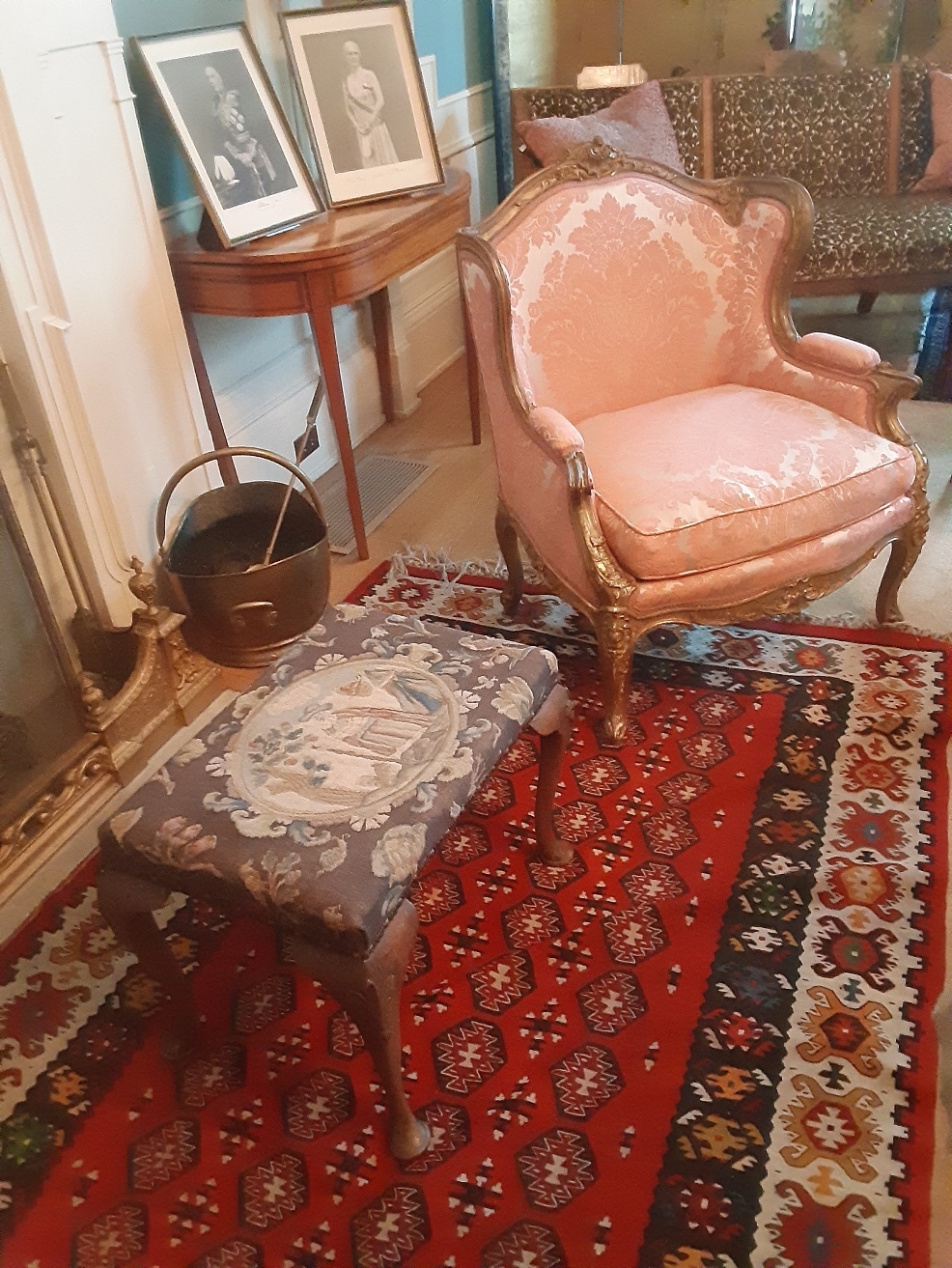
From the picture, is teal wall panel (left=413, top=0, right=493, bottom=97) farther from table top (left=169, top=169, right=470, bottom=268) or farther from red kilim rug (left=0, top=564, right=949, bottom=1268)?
red kilim rug (left=0, top=564, right=949, bottom=1268)

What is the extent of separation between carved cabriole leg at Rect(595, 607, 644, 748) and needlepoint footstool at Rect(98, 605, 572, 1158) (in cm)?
37

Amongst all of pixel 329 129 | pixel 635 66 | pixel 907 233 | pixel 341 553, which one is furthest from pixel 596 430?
pixel 635 66

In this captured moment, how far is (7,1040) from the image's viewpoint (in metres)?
1.47

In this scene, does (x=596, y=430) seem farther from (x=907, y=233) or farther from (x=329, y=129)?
(x=907, y=233)

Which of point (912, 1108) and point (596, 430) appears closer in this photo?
point (912, 1108)

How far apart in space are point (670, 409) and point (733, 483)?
0.37 metres

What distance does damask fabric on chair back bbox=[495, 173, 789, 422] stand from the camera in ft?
6.69

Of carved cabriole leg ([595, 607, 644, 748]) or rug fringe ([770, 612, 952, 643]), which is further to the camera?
rug fringe ([770, 612, 952, 643])

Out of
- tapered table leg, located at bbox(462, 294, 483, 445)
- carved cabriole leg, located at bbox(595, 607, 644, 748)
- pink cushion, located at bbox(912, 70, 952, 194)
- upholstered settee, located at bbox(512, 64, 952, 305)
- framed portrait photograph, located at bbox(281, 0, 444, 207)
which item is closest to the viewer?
carved cabriole leg, located at bbox(595, 607, 644, 748)

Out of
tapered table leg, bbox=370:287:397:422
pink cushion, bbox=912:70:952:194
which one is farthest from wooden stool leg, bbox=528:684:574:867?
pink cushion, bbox=912:70:952:194

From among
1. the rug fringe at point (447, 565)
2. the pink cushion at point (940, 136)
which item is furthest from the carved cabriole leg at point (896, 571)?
the pink cushion at point (940, 136)

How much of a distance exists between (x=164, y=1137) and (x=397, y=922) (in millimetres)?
529

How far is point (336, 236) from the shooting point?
2279 millimetres

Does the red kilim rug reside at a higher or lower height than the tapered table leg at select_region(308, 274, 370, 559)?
lower
